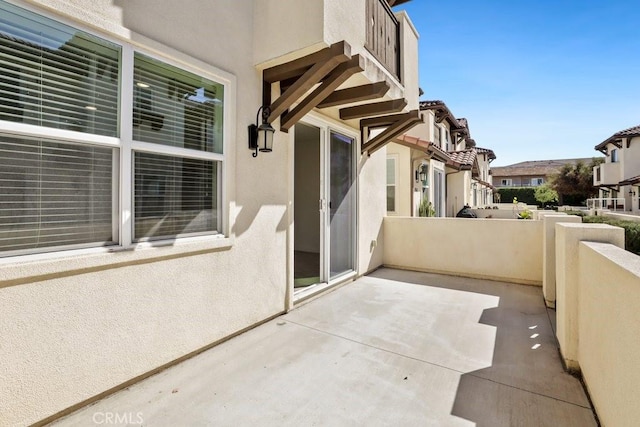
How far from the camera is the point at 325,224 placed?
5.88m

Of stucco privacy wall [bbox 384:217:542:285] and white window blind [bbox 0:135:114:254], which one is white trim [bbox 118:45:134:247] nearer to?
white window blind [bbox 0:135:114:254]

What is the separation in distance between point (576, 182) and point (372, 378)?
42.7 m

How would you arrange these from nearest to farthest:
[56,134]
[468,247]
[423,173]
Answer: [56,134] → [468,247] → [423,173]

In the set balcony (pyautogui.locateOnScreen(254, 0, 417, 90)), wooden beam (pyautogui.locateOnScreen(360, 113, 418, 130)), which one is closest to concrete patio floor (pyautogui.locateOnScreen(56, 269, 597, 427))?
balcony (pyautogui.locateOnScreen(254, 0, 417, 90))

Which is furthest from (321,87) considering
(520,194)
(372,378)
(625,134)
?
(520,194)

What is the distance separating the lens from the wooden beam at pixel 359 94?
4.50m

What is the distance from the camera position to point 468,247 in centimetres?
696

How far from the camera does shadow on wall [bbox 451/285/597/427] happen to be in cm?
244

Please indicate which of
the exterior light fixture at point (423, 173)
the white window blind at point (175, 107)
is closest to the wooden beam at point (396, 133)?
the exterior light fixture at point (423, 173)

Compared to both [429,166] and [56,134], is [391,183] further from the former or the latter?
[56,134]

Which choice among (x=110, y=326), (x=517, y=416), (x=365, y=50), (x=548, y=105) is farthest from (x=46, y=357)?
(x=548, y=105)

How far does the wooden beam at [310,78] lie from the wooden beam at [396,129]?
2.79 meters

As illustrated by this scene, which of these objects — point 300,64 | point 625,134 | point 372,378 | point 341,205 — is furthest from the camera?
point 625,134

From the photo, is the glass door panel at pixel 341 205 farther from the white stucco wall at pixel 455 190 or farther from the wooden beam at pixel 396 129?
the white stucco wall at pixel 455 190
